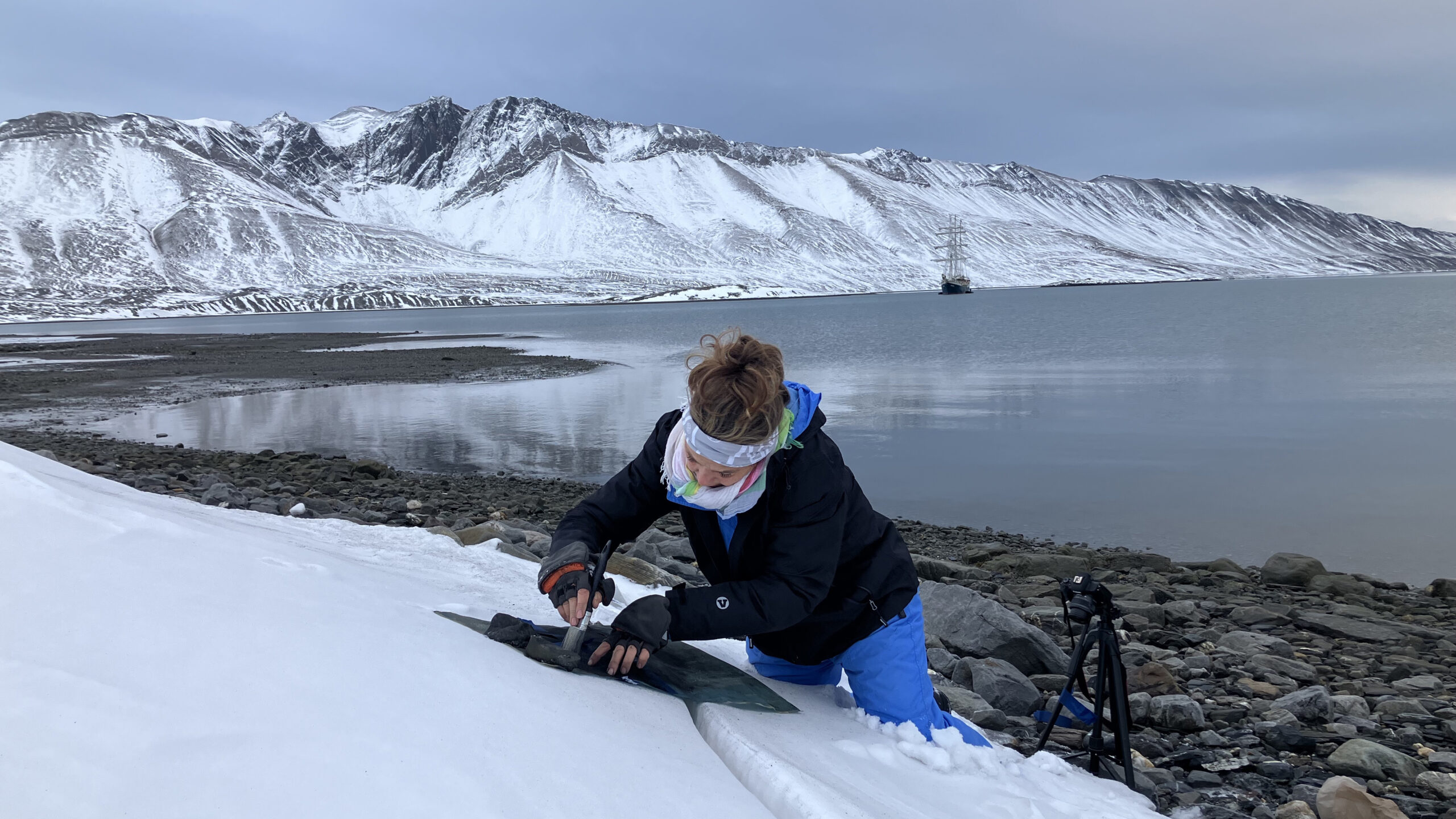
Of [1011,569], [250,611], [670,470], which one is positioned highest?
[670,470]

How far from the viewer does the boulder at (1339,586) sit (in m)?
8.95

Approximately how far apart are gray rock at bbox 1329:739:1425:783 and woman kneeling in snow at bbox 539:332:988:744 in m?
2.09

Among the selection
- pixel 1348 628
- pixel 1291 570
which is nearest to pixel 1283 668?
pixel 1348 628

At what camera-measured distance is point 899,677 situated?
353 centimetres

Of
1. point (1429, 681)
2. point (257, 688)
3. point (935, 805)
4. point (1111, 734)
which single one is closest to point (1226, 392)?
point (1429, 681)

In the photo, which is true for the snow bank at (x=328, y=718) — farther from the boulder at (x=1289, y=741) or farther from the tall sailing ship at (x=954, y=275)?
the tall sailing ship at (x=954, y=275)

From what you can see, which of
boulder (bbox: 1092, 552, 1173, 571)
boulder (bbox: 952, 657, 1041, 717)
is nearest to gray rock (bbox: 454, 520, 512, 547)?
boulder (bbox: 952, 657, 1041, 717)

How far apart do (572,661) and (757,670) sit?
114cm

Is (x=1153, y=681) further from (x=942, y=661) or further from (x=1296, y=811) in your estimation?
(x=1296, y=811)

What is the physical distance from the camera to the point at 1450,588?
351 inches

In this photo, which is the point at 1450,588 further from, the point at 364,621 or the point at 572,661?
the point at 364,621

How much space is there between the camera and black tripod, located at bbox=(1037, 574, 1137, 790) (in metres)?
3.55

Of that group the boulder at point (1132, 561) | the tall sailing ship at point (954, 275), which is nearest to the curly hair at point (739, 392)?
the boulder at point (1132, 561)

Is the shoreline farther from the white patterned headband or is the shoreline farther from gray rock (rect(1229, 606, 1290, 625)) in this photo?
the white patterned headband
